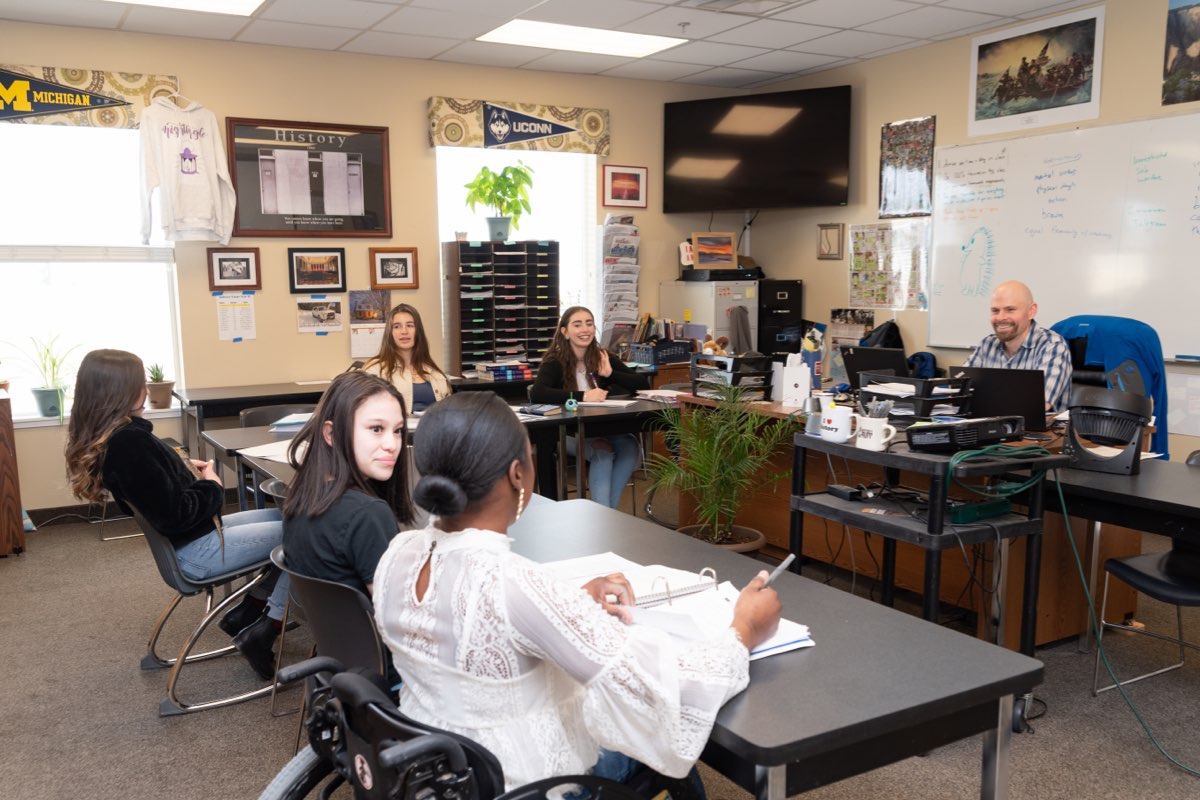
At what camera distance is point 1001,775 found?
1566 millimetres

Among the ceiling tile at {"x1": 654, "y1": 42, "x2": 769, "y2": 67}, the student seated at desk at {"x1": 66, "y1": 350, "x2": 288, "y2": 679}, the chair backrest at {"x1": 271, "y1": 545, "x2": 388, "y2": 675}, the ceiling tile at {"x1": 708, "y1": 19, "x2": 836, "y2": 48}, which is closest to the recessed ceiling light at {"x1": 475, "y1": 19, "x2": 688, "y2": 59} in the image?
the ceiling tile at {"x1": 654, "y1": 42, "x2": 769, "y2": 67}

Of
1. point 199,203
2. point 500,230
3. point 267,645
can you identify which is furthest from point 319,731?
point 500,230

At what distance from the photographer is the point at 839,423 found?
3.07m

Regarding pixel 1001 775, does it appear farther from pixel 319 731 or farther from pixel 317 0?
pixel 317 0

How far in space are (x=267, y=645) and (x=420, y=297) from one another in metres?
3.49

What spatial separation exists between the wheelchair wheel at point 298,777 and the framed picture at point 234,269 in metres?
4.67

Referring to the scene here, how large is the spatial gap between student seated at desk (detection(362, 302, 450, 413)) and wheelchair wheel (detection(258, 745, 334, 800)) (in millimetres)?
3301

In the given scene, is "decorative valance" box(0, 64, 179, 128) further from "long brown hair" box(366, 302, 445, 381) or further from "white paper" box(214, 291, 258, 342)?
"long brown hair" box(366, 302, 445, 381)

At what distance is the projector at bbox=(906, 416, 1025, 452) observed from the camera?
2.82 meters

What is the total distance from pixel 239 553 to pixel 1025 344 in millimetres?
3324

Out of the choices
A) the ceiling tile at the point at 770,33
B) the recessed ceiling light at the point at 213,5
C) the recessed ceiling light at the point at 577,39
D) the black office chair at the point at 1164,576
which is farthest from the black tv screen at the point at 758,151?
the black office chair at the point at 1164,576

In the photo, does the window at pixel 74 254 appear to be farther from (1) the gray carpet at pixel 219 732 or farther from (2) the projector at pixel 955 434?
(2) the projector at pixel 955 434

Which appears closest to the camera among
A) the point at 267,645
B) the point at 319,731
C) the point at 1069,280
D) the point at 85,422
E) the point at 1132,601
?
the point at 319,731

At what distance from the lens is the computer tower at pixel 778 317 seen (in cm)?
685
